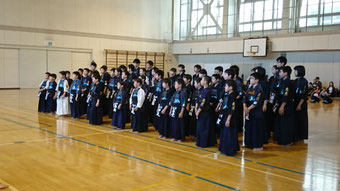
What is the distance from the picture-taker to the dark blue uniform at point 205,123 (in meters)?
7.09

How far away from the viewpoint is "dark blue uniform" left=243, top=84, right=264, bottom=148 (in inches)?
271

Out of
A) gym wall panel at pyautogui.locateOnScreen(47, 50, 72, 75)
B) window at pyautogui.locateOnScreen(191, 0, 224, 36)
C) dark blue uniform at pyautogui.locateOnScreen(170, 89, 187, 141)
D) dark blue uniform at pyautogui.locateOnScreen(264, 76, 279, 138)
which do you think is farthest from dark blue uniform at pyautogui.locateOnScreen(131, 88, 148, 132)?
window at pyautogui.locateOnScreen(191, 0, 224, 36)

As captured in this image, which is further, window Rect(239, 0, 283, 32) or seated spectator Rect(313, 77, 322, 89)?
window Rect(239, 0, 283, 32)

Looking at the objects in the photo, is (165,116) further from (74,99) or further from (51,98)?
(51,98)

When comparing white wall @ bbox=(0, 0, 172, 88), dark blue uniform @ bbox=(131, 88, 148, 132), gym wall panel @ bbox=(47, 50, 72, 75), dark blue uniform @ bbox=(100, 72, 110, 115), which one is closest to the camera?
dark blue uniform @ bbox=(131, 88, 148, 132)

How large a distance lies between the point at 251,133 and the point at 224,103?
3.44ft

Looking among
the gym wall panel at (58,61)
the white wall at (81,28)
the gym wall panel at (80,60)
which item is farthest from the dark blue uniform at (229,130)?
the gym wall panel at (80,60)

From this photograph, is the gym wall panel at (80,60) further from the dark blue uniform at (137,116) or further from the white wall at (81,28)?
the dark blue uniform at (137,116)

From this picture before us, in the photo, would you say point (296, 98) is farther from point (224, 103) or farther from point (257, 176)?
point (257, 176)

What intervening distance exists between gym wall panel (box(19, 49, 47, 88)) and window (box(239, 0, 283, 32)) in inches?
569

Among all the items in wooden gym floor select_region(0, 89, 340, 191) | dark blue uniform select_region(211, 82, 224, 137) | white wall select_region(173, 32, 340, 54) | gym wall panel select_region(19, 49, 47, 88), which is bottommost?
wooden gym floor select_region(0, 89, 340, 191)

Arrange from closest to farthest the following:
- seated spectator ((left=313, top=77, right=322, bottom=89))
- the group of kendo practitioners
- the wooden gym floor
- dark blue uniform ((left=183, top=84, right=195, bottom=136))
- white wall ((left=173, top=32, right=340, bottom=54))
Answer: the wooden gym floor
the group of kendo practitioners
dark blue uniform ((left=183, top=84, right=195, bottom=136))
white wall ((left=173, top=32, right=340, bottom=54))
seated spectator ((left=313, top=77, right=322, bottom=89))

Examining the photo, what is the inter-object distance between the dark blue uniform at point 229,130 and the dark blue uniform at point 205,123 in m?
0.52

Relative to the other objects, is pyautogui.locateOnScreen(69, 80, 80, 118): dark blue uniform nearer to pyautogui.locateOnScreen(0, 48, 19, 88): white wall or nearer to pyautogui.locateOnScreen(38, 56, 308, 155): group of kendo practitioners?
pyautogui.locateOnScreen(38, 56, 308, 155): group of kendo practitioners
